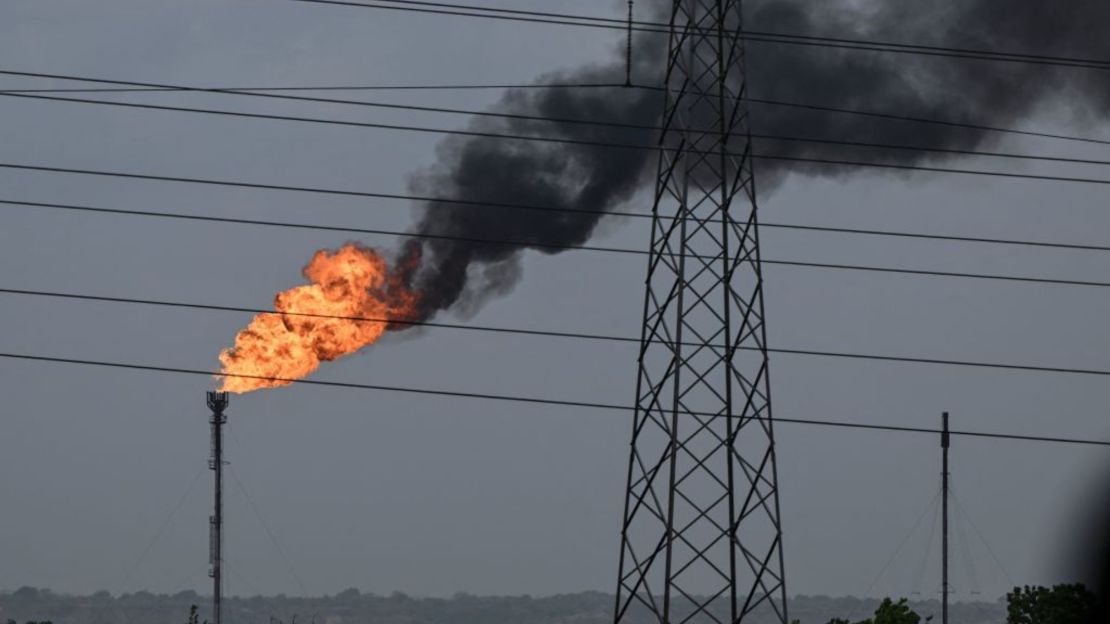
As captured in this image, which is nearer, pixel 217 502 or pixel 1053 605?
pixel 1053 605

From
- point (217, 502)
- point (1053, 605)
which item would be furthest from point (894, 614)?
point (217, 502)

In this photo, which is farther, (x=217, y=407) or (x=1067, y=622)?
(x=217, y=407)

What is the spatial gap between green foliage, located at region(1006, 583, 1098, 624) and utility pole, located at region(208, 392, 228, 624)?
42.3 m

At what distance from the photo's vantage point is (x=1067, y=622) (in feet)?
232

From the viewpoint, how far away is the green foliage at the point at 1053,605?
7069cm

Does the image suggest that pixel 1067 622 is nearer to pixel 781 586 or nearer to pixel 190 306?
pixel 781 586

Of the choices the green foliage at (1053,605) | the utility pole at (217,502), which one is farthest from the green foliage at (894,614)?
the utility pole at (217,502)

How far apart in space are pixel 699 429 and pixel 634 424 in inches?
63.9

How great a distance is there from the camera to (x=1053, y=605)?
71438 millimetres

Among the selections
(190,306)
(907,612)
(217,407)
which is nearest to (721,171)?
(190,306)

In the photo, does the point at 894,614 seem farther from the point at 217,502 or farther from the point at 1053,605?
the point at 217,502

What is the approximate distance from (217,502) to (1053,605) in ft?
146

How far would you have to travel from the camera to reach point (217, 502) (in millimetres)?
95062

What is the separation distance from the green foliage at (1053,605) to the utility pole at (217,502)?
42262mm
